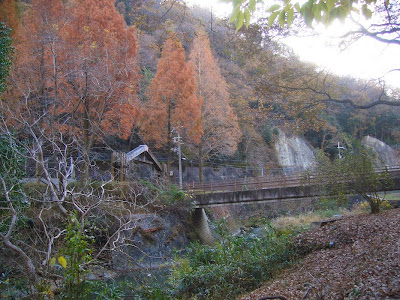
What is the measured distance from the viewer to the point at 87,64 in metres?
12.2

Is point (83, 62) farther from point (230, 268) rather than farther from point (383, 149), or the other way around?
point (383, 149)

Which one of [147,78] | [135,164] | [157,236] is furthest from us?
[147,78]

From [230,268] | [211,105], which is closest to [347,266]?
[230,268]

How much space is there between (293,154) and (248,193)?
748 inches

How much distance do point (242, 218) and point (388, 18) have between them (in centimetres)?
1853

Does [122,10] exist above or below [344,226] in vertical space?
above

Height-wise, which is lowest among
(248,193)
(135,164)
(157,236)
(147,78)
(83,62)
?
(157,236)

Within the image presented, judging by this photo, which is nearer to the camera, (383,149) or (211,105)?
(211,105)

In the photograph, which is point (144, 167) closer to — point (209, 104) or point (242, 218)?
point (209, 104)

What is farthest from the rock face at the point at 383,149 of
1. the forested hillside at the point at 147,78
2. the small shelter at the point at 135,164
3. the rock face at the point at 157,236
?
the rock face at the point at 157,236

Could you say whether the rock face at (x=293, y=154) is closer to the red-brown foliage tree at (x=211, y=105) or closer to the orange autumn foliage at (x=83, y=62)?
the red-brown foliage tree at (x=211, y=105)

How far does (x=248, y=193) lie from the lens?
56.2 feet

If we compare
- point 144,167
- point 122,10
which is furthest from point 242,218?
point 122,10

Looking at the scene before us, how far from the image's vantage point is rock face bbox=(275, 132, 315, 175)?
33.0m
